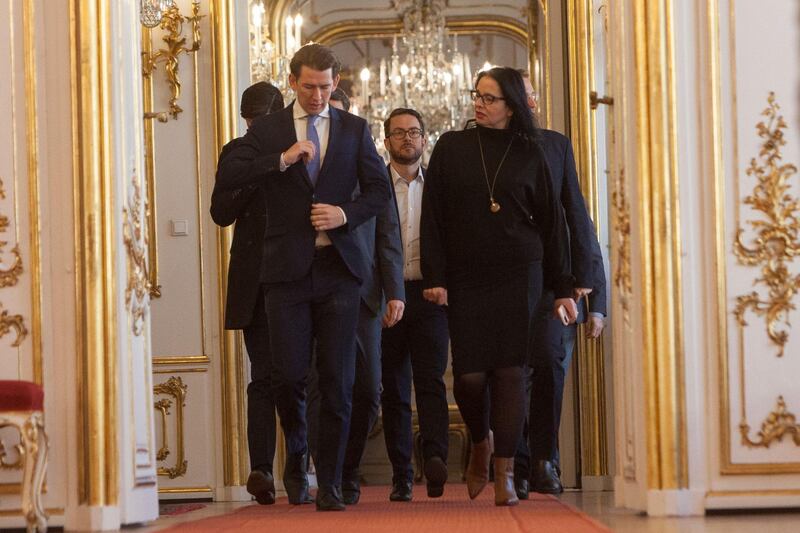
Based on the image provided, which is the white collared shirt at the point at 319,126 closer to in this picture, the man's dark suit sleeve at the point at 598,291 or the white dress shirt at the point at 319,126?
the white dress shirt at the point at 319,126

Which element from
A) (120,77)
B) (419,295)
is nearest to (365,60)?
(419,295)

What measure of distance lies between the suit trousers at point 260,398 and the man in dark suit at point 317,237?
0.32m

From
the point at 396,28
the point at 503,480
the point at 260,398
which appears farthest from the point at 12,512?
the point at 396,28

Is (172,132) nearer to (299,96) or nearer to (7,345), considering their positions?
(299,96)

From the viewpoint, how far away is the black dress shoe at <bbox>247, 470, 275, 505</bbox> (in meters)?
5.81

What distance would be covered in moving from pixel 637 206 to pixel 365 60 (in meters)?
12.5

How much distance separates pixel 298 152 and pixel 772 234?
5.63 ft

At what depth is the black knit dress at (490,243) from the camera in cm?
520

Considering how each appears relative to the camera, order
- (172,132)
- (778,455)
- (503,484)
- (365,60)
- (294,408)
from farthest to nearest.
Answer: (365,60) → (172,132) → (294,408) → (503,484) → (778,455)

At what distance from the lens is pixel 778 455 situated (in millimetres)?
4754

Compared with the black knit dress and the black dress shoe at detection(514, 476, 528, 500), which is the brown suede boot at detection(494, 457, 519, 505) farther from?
the black dress shoe at detection(514, 476, 528, 500)

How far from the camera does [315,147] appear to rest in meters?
5.47

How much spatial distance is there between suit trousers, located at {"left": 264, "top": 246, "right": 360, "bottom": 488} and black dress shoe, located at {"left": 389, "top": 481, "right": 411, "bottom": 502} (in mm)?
762

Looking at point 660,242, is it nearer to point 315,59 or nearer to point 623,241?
point 623,241
